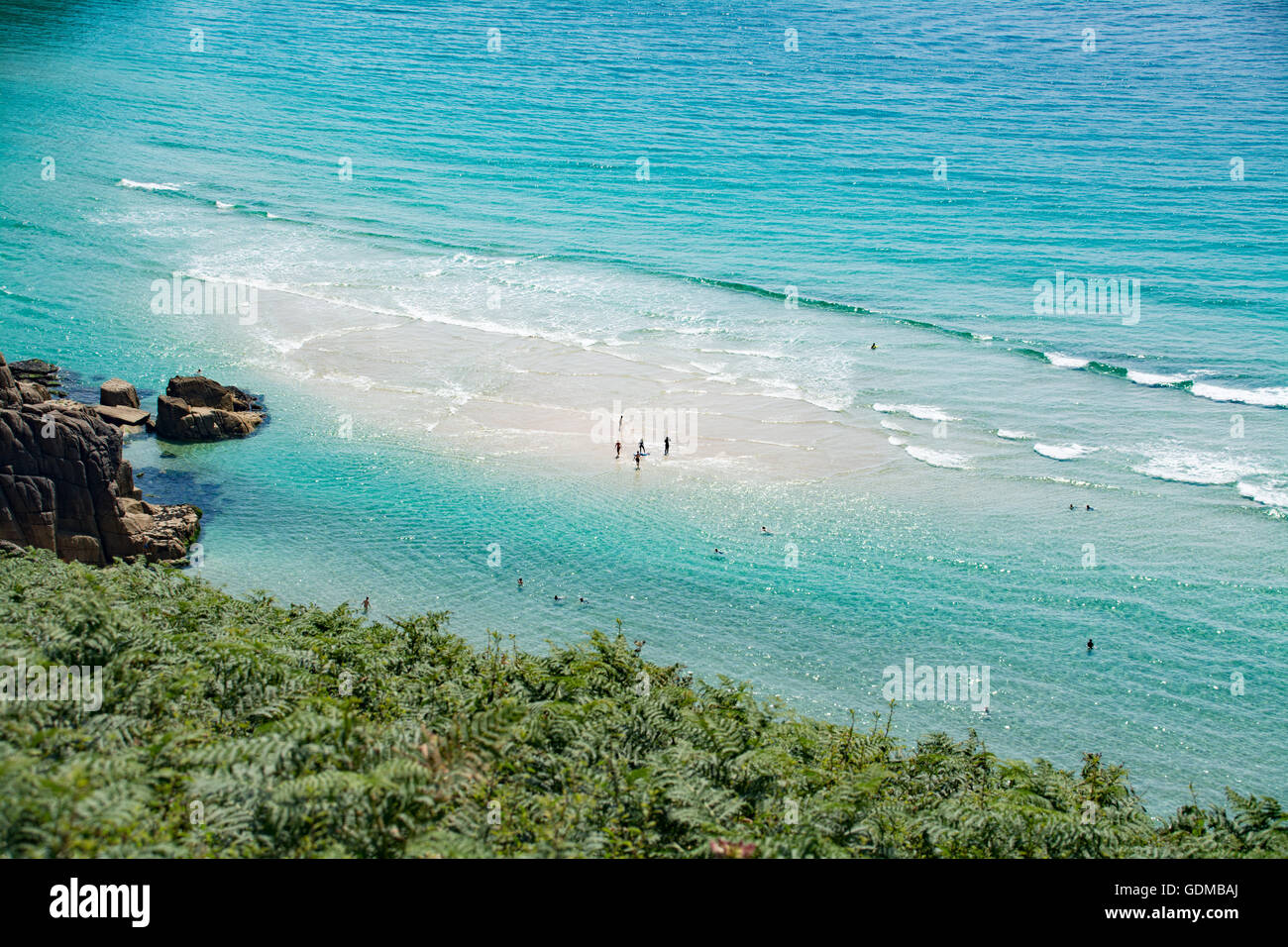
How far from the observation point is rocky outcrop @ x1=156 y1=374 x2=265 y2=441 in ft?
131

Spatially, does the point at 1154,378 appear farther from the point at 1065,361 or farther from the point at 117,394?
the point at 117,394

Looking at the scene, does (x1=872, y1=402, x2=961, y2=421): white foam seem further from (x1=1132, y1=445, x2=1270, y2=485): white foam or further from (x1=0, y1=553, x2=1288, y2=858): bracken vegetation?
(x1=0, y1=553, x2=1288, y2=858): bracken vegetation

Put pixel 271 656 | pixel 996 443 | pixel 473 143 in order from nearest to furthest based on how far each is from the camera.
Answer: pixel 271 656 < pixel 996 443 < pixel 473 143

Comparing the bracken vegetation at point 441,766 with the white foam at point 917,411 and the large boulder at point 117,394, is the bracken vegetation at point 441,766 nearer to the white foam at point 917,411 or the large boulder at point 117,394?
the large boulder at point 117,394

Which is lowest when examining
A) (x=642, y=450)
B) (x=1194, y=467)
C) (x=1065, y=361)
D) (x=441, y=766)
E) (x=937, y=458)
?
(x=1194, y=467)

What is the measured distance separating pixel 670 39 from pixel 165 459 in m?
88.2

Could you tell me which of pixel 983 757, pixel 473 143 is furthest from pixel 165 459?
pixel 473 143

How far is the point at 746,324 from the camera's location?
55469 millimetres

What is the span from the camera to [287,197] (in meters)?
74.9

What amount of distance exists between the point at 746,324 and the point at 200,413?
94.3 ft

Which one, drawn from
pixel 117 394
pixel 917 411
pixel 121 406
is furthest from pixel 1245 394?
pixel 117 394

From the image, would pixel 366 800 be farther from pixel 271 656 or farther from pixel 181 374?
pixel 181 374

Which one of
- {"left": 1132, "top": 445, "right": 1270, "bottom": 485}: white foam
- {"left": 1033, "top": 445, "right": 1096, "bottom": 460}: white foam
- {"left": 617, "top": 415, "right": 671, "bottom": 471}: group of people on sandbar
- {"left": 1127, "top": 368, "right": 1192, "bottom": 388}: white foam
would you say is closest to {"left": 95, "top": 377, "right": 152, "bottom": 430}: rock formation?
{"left": 617, "top": 415, "right": 671, "bottom": 471}: group of people on sandbar

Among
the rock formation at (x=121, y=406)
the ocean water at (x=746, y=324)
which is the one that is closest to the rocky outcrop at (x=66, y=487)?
the ocean water at (x=746, y=324)
